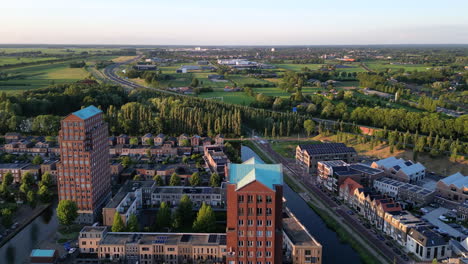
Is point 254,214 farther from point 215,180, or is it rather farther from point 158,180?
point 158,180

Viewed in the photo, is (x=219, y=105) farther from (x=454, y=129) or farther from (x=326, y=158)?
(x=454, y=129)

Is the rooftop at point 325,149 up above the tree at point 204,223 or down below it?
above

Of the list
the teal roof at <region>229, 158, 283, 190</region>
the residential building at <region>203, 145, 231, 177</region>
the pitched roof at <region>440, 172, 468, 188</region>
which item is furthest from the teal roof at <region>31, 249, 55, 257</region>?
the pitched roof at <region>440, 172, 468, 188</region>

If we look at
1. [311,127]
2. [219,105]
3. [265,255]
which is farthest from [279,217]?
[219,105]

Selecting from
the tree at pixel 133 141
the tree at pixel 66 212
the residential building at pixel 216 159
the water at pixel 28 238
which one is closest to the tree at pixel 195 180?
the residential building at pixel 216 159

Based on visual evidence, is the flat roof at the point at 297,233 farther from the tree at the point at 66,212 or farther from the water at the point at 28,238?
the water at the point at 28,238

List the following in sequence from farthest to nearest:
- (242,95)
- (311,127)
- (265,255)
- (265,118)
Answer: (242,95) → (265,118) → (311,127) → (265,255)

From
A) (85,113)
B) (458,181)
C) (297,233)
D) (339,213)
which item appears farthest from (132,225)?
(458,181)
